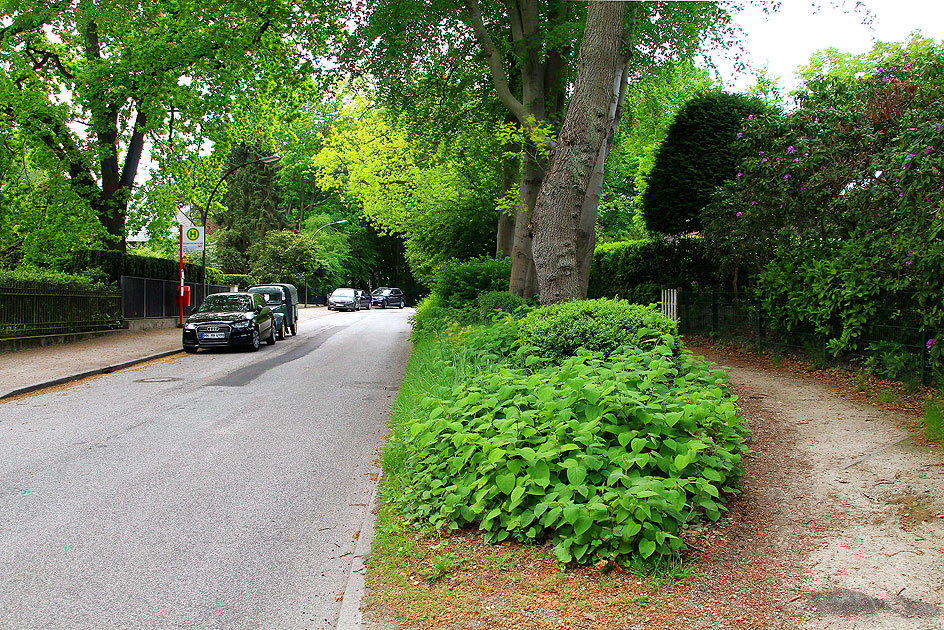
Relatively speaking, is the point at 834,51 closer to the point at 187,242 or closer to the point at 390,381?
Answer: the point at 187,242

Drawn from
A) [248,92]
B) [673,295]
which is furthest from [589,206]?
[248,92]

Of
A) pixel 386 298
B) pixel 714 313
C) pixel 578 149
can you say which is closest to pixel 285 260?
pixel 386 298

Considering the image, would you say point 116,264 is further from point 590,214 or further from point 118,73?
point 590,214

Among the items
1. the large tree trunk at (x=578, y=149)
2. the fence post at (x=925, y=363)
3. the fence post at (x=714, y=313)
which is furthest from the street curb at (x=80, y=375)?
the fence post at (x=925, y=363)

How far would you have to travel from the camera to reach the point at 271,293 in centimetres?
2581

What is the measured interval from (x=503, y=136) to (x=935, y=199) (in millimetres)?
7343

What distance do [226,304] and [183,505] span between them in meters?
15.7

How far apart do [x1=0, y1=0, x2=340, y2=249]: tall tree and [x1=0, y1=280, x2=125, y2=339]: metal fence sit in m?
3.37

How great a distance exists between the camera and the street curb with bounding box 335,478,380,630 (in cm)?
355

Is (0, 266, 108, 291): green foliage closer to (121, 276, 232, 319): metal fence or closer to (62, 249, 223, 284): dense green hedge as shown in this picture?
(62, 249, 223, 284): dense green hedge

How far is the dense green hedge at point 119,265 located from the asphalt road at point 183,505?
509 inches

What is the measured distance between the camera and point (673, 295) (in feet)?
55.8

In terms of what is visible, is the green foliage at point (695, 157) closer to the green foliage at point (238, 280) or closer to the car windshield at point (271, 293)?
the car windshield at point (271, 293)

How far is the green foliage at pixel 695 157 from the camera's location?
57.8 feet
